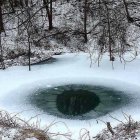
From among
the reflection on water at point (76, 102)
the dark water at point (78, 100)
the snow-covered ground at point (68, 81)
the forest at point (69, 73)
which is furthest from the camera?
the reflection on water at point (76, 102)

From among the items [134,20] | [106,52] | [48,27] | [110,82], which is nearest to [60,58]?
[106,52]

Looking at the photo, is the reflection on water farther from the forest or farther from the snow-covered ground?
the snow-covered ground

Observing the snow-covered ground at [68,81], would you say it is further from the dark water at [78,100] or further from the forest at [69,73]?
the dark water at [78,100]

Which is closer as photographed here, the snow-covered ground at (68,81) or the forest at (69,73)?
the forest at (69,73)

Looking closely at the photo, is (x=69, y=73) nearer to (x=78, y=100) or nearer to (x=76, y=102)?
(x=78, y=100)

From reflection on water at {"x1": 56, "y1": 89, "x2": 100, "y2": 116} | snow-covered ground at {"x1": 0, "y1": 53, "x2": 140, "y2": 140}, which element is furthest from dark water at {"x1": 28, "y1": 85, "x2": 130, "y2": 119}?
snow-covered ground at {"x1": 0, "y1": 53, "x2": 140, "y2": 140}

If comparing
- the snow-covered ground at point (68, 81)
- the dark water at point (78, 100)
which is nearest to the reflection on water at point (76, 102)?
the dark water at point (78, 100)

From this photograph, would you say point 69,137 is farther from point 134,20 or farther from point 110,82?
point 134,20

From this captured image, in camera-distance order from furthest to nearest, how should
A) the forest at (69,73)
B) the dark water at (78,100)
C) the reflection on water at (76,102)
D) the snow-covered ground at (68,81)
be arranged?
the reflection on water at (76,102), the dark water at (78,100), the snow-covered ground at (68,81), the forest at (69,73)
